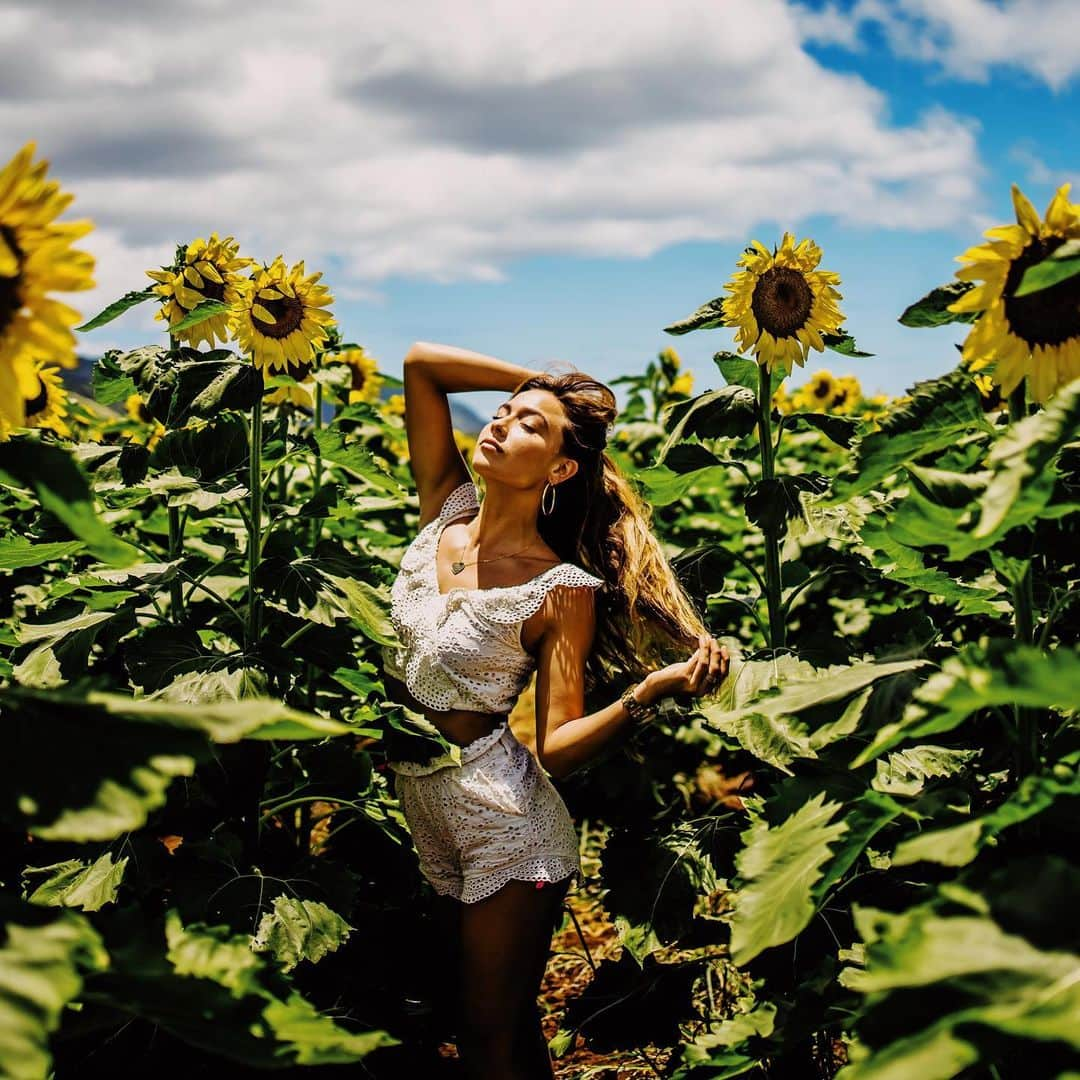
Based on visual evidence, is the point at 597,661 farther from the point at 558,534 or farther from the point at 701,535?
the point at 701,535

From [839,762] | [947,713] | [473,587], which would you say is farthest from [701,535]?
[947,713]

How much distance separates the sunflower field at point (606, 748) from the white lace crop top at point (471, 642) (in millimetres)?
132

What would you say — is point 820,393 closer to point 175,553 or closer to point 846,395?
point 846,395

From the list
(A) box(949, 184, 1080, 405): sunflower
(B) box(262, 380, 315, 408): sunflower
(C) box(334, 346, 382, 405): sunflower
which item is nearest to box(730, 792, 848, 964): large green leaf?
(A) box(949, 184, 1080, 405): sunflower

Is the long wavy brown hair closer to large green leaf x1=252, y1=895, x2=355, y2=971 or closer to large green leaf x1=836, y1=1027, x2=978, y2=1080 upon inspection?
large green leaf x1=252, y1=895, x2=355, y2=971

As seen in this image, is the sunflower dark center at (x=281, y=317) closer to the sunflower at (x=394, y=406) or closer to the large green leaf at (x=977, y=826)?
the large green leaf at (x=977, y=826)

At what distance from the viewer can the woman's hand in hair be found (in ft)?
8.21

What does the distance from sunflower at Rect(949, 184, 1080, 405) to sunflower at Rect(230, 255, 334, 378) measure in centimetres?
172

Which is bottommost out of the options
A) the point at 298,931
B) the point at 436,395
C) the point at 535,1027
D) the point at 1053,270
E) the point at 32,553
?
the point at 535,1027

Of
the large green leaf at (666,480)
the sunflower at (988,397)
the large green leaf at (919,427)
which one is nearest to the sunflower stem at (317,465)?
the large green leaf at (666,480)

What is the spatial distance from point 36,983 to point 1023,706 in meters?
1.48

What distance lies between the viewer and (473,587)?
2.91 m

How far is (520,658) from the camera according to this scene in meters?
2.84

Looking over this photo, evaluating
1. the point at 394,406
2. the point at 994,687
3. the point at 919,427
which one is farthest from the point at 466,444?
the point at 994,687
